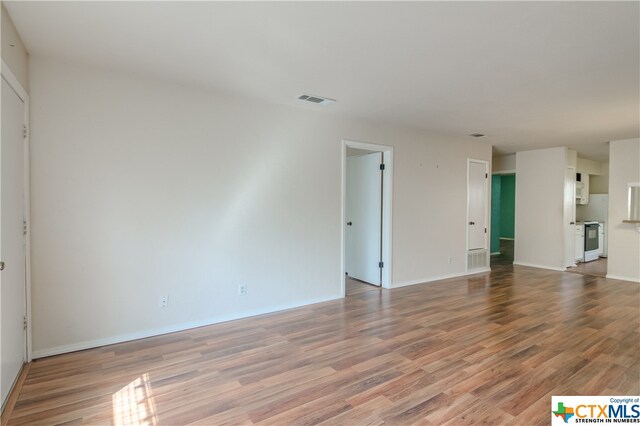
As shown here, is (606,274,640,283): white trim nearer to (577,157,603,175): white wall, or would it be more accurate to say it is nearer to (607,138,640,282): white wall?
(607,138,640,282): white wall

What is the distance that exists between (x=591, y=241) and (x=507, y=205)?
3523mm

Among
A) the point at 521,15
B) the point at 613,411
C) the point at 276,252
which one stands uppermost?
the point at 521,15

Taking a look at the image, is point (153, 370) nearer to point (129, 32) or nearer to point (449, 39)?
point (129, 32)

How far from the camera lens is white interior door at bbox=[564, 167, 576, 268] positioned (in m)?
6.66

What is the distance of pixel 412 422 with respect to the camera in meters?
2.00

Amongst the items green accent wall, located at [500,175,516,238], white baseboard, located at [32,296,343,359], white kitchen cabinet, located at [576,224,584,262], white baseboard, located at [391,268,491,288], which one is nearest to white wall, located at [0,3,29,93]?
white baseboard, located at [32,296,343,359]

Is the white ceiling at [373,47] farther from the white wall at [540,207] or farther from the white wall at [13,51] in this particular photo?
the white wall at [540,207]

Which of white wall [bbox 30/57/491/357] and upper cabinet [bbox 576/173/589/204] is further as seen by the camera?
upper cabinet [bbox 576/173/589/204]

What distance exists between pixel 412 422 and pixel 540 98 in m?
3.61

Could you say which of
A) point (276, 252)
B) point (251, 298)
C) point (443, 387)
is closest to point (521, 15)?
point (443, 387)

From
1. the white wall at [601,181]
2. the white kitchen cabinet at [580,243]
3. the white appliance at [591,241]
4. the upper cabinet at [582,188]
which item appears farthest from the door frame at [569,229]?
the white wall at [601,181]

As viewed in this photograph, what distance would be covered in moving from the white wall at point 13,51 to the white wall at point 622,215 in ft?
27.3

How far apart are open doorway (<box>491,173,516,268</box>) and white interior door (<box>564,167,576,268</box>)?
112 centimetres

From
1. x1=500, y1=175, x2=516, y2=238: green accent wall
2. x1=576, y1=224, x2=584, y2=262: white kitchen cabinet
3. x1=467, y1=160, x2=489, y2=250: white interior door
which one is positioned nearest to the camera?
x1=467, y1=160, x2=489, y2=250: white interior door
